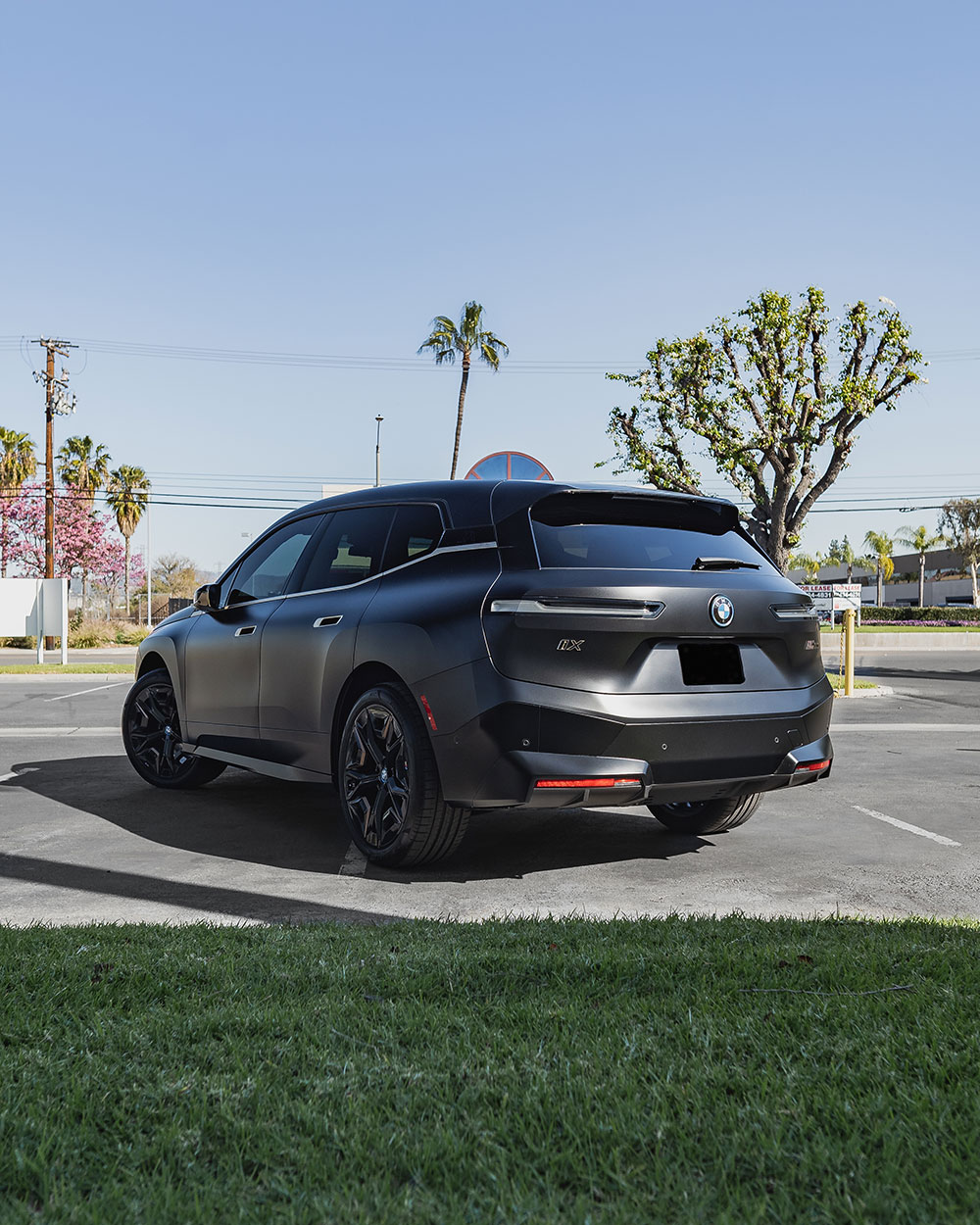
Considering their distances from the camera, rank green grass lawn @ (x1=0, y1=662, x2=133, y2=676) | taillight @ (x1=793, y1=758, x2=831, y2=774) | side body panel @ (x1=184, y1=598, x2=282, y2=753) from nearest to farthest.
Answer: taillight @ (x1=793, y1=758, x2=831, y2=774) < side body panel @ (x1=184, y1=598, x2=282, y2=753) < green grass lawn @ (x1=0, y1=662, x2=133, y2=676)

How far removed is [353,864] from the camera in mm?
5695

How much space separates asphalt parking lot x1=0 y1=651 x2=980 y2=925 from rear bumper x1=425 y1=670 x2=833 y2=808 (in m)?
0.49

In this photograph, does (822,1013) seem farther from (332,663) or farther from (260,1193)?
→ (332,663)

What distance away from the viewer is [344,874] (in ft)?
18.0

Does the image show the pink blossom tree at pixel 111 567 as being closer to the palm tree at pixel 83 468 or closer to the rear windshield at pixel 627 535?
the palm tree at pixel 83 468

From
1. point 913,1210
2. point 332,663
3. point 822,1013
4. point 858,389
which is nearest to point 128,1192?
A: point 913,1210

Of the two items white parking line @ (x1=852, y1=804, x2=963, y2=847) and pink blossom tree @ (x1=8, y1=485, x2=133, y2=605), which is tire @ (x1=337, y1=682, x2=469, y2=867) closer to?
white parking line @ (x1=852, y1=804, x2=963, y2=847)

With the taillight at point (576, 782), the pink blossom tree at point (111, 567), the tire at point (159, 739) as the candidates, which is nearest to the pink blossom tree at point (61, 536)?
the pink blossom tree at point (111, 567)

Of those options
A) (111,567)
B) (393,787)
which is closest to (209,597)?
(393,787)

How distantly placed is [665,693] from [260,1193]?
10.4 ft

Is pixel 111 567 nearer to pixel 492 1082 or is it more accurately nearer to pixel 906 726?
pixel 906 726

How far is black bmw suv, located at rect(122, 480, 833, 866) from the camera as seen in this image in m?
4.80

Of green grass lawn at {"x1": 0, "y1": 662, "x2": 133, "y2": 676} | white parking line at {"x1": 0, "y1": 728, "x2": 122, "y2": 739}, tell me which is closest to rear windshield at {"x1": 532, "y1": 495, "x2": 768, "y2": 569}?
white parking line at {"x1": 0, "y1": 728, "x2": 122, "y2": 739}

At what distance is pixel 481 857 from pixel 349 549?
183 cm
